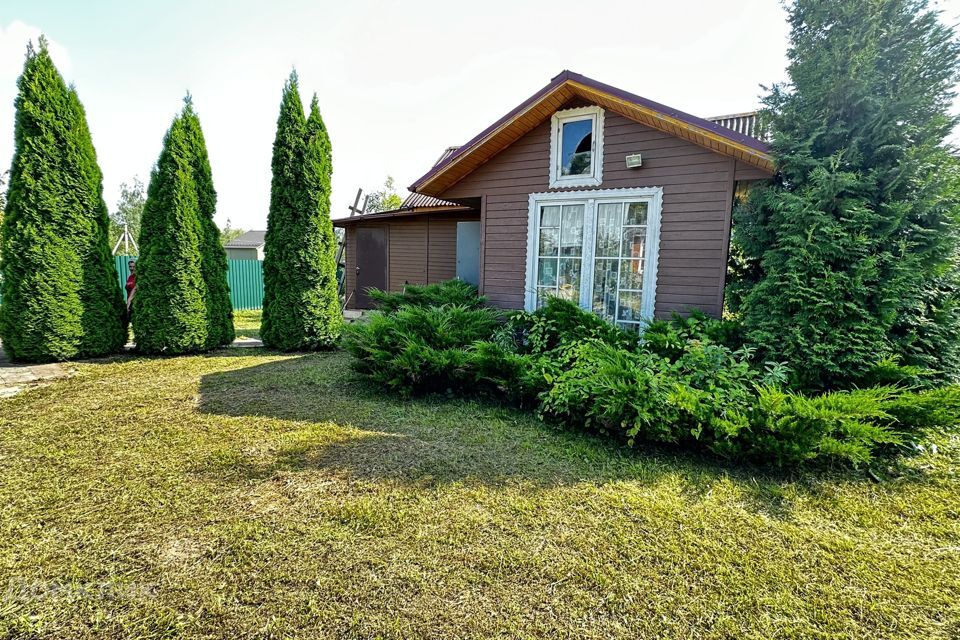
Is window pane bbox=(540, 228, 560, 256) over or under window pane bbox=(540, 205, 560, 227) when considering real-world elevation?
under

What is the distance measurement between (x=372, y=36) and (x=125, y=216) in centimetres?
4632

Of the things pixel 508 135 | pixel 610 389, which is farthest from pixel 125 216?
pixel 610 389

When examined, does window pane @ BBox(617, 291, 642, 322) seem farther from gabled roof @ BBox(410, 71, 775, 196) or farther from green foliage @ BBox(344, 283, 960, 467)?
gabled roof @ BBox(410, 71, 775, 196)

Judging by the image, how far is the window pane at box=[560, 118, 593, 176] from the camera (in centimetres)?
579

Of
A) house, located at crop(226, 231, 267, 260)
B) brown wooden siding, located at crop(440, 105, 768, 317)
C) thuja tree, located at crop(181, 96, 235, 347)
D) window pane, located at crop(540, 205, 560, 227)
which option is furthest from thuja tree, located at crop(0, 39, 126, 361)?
house, located at crop(226, 231, 267, 260)

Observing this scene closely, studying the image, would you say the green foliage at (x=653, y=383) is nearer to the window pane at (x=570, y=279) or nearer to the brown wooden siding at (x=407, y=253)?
the window pane at (x=570, y=279)

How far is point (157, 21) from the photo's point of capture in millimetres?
6562

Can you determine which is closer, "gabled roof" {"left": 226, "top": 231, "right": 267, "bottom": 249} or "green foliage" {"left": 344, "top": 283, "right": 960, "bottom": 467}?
"green foliage" {"left": 344, "top": 283, "right": 960, "bottom": 467}

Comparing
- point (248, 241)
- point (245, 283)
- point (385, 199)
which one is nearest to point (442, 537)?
point (245, 283)

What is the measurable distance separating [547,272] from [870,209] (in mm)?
3490

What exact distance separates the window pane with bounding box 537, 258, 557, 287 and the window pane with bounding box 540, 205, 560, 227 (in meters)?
0.50

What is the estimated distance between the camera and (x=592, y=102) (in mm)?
5613

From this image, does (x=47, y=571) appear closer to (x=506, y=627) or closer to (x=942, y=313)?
(x=506, y=627)

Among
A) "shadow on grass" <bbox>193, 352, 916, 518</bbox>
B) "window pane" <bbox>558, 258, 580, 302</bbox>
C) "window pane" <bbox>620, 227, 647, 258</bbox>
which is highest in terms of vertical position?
"window pane" <bbox>620, 227, 647, 258</bbox>
